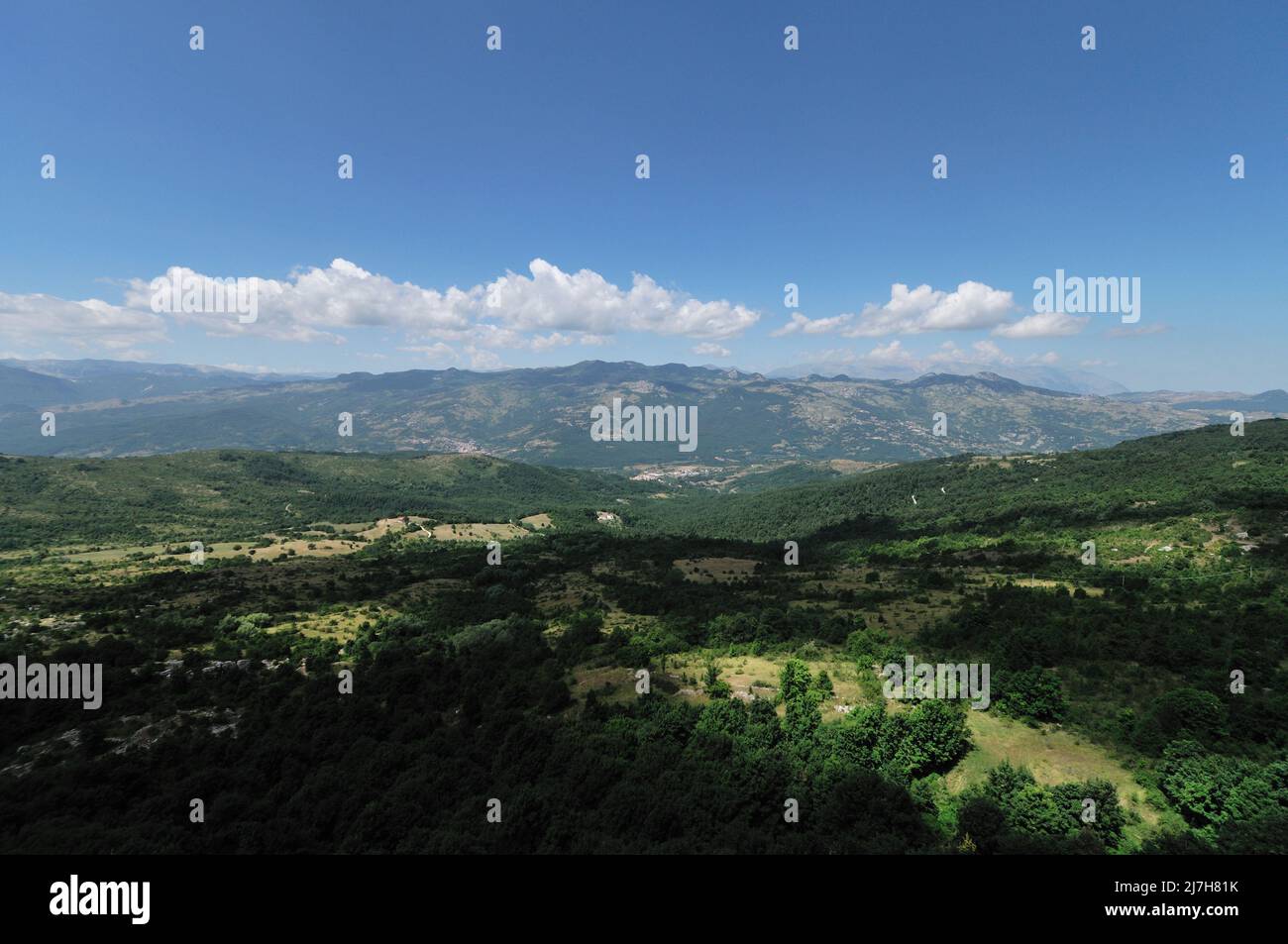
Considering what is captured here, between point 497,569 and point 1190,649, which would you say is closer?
point 1190,649

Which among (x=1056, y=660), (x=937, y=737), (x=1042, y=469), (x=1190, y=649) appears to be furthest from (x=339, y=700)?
(x=1042, y=469)

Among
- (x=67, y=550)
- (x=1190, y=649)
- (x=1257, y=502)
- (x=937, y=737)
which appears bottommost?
(x=67, y=550)

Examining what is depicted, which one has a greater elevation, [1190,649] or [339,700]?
[1190,649]

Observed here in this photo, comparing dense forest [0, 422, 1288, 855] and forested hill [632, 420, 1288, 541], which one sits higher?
forested hill [632, 420, 1288, 541]

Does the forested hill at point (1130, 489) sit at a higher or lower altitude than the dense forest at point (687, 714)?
higher

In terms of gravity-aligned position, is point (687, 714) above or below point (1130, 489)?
below

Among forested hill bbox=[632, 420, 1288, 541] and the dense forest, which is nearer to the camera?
the dense forest

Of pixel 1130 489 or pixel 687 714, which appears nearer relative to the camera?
pixel 687 714

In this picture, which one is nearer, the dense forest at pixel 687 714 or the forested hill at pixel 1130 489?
the dense forest at pixel 687 714

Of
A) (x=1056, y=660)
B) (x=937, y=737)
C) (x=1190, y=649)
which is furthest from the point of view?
(x=1056, y=660)
